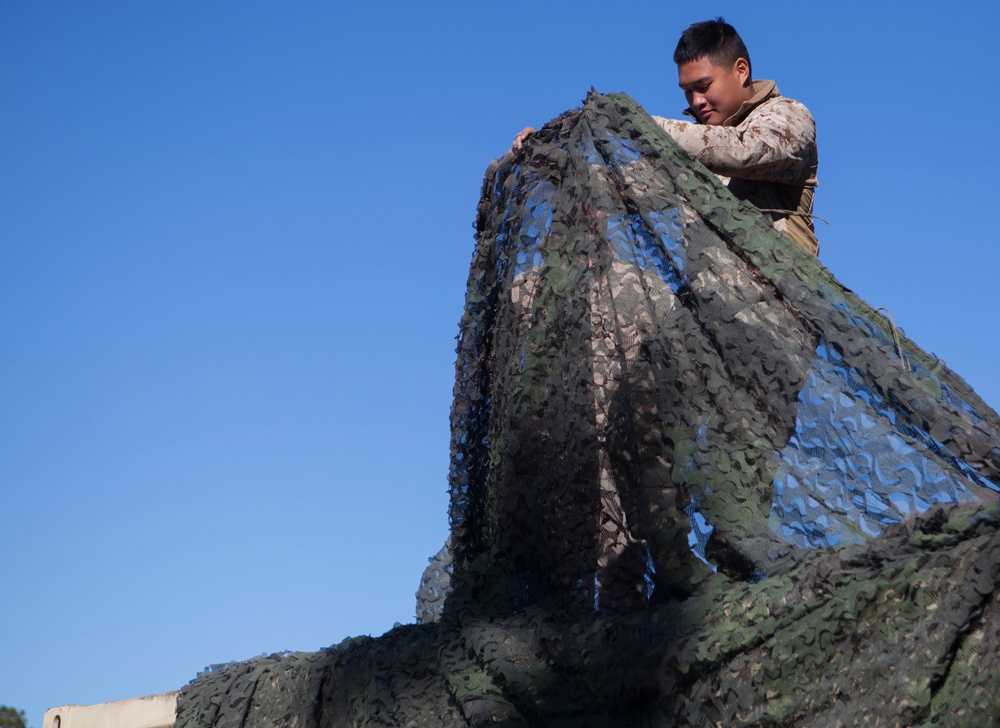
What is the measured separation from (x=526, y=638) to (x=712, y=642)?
68 cm

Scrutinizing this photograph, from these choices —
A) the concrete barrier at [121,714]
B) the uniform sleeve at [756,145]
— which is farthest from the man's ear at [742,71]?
the concrete barrier at [121,714]

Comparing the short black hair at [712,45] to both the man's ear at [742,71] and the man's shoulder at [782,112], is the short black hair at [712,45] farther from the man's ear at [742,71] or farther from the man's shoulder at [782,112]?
the man's shoulder at [782,112]

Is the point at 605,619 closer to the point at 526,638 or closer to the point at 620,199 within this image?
the point at 526,638

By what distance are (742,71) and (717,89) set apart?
0.12 metres

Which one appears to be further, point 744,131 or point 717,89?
point 717,89

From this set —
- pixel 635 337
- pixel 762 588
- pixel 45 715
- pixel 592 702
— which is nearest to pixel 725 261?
pixel 635 337

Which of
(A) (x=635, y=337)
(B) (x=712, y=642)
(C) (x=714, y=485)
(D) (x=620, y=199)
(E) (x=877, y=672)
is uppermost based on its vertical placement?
(D) (x=620, y=199)

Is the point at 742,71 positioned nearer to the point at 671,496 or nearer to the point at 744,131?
the point at 744,131

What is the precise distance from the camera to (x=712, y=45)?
4.63m

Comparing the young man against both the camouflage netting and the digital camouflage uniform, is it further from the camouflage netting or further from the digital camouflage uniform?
the camouflage netting

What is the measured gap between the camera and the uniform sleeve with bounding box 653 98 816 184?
417 centimetres

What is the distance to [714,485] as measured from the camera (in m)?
3.49

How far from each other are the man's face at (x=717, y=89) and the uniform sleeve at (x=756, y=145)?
0.28 m

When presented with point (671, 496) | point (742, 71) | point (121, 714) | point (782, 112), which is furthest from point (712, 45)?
point (121, 714)
